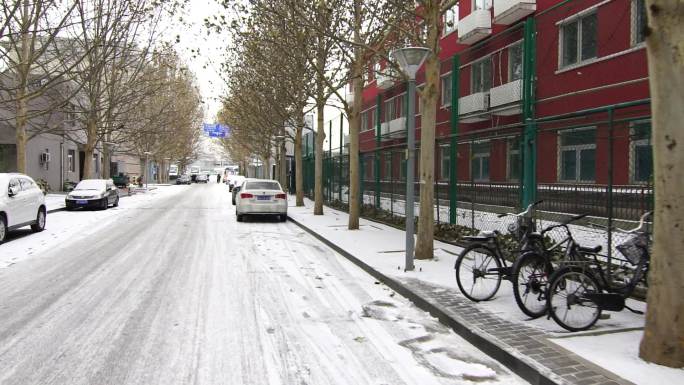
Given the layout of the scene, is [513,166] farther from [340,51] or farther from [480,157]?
[340,51]

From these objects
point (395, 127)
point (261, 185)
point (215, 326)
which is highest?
point (395, 127)

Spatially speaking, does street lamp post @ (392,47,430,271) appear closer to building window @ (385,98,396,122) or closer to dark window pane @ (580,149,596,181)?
dark window pane @ (580,149,596,181)

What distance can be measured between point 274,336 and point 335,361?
0.88 meters

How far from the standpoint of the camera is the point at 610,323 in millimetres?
5086

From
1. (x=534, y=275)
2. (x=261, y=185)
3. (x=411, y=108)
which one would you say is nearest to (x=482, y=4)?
(x=261, y=185)

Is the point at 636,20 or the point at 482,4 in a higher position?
the point at 482,4

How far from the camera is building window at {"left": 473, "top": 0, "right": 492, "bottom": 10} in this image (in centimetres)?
2267

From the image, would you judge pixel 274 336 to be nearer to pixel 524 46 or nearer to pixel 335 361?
pixel 335 361

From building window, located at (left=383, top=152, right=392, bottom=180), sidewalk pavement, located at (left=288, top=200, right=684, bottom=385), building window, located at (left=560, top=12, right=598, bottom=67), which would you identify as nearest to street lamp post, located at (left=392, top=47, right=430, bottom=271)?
sidewalk pavement, located at (left=288, top=200, right=684, bottom=385)

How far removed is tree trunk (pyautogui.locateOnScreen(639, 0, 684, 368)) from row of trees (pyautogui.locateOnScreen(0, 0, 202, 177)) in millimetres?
11875

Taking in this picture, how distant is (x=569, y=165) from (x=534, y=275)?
2950mm

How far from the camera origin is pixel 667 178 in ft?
12.1

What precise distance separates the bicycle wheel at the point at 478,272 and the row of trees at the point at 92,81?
409 inches

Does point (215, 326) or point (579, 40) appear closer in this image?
point (215, 326)
